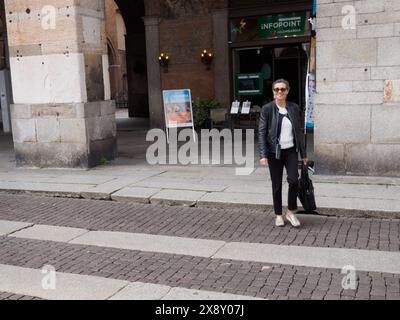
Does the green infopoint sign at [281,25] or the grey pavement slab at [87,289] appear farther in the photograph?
the green infopoint sign at [281,25]

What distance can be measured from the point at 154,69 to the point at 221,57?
8.70 ft

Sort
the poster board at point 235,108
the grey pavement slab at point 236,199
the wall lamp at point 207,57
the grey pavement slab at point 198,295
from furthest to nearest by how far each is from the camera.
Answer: the wall lamp at point 207,57, the poster board at point 235,108, the grey pavement slab at point 236,199, the grey pavement slab at point 198,295

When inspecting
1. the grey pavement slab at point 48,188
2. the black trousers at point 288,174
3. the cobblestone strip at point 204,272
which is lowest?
the cobblestone strip at point 204,272

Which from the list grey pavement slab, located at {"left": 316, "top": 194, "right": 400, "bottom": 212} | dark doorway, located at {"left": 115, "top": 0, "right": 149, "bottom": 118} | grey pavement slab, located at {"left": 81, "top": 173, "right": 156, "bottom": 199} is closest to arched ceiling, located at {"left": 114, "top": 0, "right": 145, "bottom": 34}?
dark doorway, located at {"left": 115, "top": 0, "right": 149, "bottom": 118}

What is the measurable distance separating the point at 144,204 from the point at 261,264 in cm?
324

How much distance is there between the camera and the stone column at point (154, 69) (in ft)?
58.2

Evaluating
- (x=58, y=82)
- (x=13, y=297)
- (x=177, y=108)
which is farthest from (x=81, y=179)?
(x=13, y=297)

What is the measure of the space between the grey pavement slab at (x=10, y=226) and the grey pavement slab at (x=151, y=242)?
3.53 feet

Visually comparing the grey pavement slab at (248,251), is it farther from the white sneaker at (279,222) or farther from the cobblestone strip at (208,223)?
the white sneaker at (279,222)

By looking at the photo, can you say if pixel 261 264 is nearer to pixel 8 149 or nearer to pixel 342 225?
pixel 342 225

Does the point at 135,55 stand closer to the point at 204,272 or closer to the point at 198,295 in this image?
the point at 204,272

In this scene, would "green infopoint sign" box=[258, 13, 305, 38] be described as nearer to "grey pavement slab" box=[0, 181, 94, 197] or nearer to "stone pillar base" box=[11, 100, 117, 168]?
"stone pillar base" box=[11, 100, 117, 168]

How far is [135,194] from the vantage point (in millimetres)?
8203

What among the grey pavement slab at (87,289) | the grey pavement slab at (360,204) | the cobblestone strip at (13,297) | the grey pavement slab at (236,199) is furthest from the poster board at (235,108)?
the cobblestone strip at (13,297)
